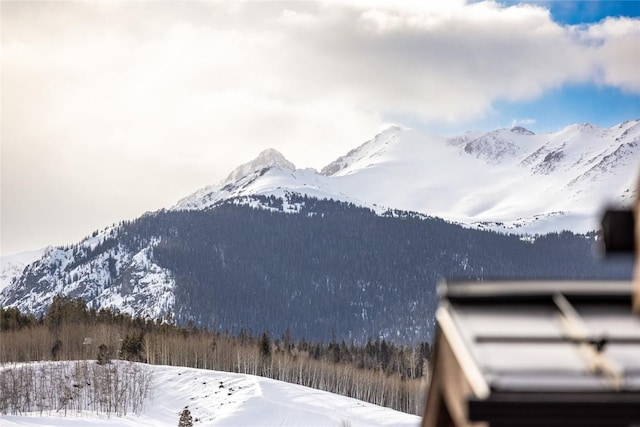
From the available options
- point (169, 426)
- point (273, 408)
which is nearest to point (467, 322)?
point (169, 426)

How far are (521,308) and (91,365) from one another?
64.9m

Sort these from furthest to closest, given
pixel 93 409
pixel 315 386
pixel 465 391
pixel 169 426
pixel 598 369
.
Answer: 1. pixel 315 386
2. pixel 93 409
3. pixel 169 426
4. pixel 465 391
5. pixel 598 369

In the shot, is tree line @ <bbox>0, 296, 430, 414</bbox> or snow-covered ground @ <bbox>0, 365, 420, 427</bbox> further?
tree line @ <bbox>0, 296, 430, 414</bbox>

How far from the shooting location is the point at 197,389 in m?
66.2

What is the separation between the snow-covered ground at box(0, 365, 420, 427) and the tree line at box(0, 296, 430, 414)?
7.85 meters

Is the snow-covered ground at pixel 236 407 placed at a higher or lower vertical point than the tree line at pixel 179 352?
lower

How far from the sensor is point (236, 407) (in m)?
57.2

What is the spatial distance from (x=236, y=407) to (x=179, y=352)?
27.0 meters

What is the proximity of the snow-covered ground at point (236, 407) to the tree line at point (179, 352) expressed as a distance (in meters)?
7.85

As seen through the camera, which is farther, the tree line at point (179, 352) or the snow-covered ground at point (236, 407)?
the tree line at point (179, 352)

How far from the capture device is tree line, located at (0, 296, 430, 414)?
76.2m

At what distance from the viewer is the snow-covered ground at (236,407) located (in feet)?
172

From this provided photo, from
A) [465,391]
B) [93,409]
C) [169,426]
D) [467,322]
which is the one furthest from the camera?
[93,409]

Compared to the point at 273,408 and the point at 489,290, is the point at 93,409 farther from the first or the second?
the point at 489,290
